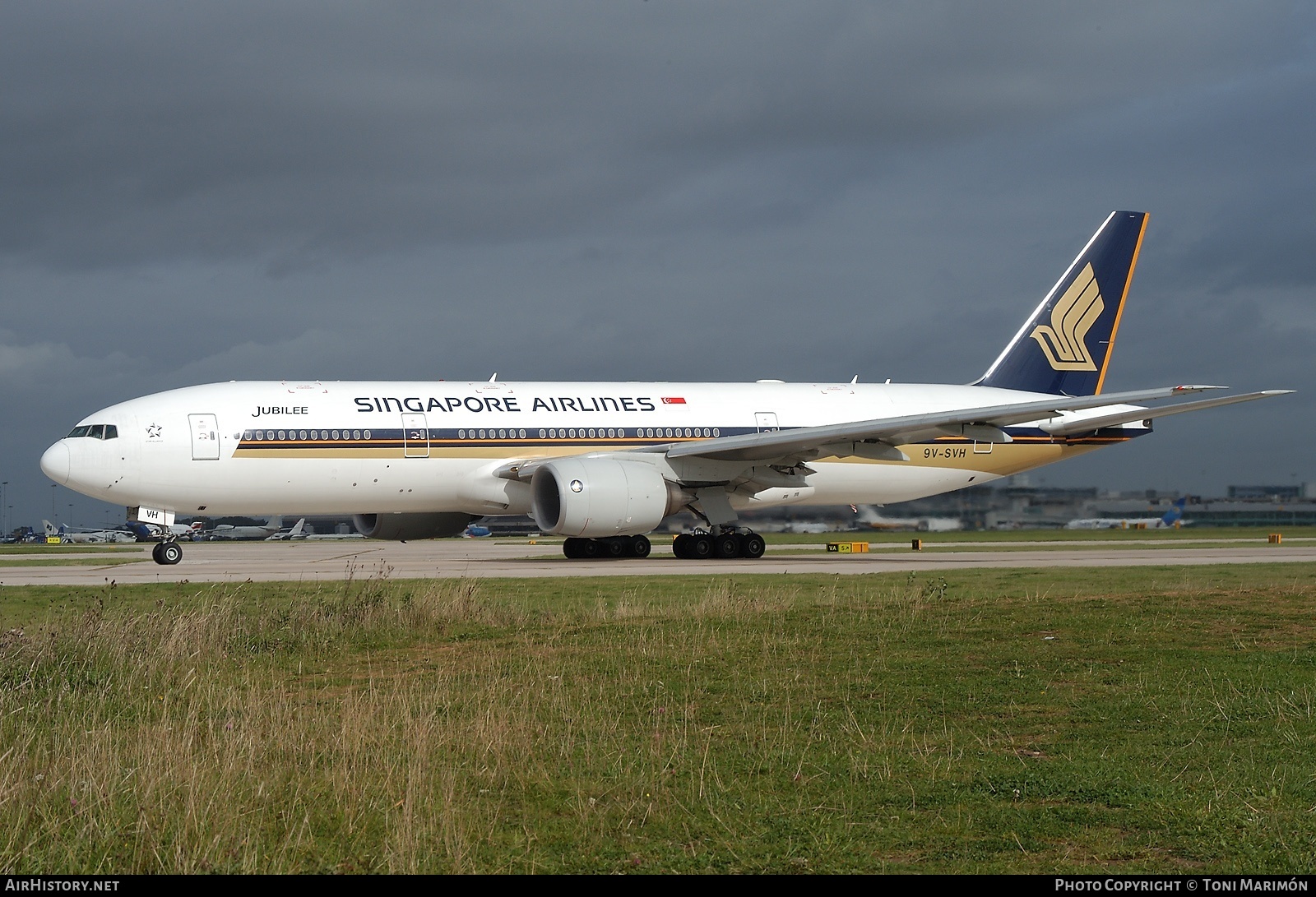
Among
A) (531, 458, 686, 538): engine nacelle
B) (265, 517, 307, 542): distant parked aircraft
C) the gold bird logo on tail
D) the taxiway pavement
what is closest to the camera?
the taxiway pavement

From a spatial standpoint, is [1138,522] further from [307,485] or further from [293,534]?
[293,534]

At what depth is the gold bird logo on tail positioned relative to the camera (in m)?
34.0

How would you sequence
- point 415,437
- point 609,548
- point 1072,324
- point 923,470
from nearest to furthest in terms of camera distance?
point 415,437
point 609,548
point 923,470
point 1072,324

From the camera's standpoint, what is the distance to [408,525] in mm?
30016

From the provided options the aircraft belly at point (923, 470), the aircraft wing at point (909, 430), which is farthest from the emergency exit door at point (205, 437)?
the aircraft belly at point (923, 470)

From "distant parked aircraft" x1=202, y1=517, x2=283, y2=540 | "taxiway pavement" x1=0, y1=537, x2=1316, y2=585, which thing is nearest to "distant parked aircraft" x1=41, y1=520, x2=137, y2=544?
"distant parked aircraft" x1=202, y1=517, x2=283, y2=540

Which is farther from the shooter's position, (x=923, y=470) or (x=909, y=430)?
(x=923, y=470)

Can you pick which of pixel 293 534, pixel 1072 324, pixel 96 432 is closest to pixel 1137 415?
pixel 1072 324

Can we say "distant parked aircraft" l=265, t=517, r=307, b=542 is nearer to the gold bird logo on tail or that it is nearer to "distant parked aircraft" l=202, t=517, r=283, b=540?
"distant parked aircraft" l=202, t=517, r=283, b=540

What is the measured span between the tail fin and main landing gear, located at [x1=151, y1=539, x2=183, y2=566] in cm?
2107

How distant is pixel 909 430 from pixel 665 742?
1963 cm

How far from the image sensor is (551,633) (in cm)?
1246

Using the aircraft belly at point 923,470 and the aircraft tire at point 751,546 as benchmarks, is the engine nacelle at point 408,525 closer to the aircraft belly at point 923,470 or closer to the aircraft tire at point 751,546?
the aircraft tire at point 751,546
